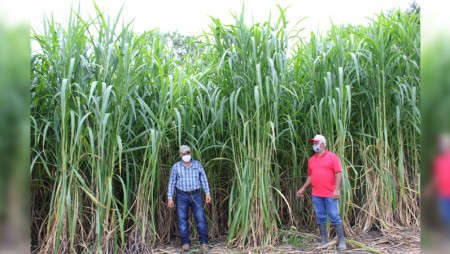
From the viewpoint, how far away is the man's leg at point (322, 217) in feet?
9.76

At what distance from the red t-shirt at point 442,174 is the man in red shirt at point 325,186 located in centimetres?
244

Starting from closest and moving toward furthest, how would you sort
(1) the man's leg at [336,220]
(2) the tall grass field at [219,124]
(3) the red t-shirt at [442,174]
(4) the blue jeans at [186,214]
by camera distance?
(3) the red t-shirt at [442,174] → (2) the tall grass field at [219,124] → (1) the man's leg at [336,220] → (4) the blue jeans at [186,214]

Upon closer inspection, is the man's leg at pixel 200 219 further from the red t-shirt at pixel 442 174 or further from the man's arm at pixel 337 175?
the red t-shirt at pixel 442 174

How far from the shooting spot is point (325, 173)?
2.95m

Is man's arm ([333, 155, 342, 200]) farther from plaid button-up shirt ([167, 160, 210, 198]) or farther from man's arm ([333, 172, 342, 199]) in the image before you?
plaid button-up shirt ([167, 160, 210, 198])

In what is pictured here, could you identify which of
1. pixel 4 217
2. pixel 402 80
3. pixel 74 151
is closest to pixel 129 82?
pixel 74 151

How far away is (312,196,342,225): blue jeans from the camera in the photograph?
9.53 ft

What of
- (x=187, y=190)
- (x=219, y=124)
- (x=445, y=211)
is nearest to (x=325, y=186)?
(x=219, y=124)

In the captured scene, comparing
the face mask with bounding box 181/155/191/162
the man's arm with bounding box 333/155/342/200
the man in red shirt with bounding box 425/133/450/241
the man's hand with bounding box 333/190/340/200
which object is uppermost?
the face mask with bounding box 181/155/191/162

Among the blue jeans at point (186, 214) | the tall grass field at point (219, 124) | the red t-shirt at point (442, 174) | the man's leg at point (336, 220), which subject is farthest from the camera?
the blue jeans at point (186, 214)

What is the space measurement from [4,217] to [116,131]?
2115 millimetres

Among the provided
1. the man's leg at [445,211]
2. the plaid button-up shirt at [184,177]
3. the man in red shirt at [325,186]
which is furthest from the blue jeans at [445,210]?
the plaid button-up shirt at [184,177]

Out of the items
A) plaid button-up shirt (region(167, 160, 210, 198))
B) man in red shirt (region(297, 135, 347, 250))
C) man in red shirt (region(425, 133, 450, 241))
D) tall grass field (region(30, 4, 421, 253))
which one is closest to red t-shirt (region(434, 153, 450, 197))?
man in red shirt (region(425, 133, 450, 241))

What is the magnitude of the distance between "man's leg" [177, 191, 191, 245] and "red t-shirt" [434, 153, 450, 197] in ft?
8.63
